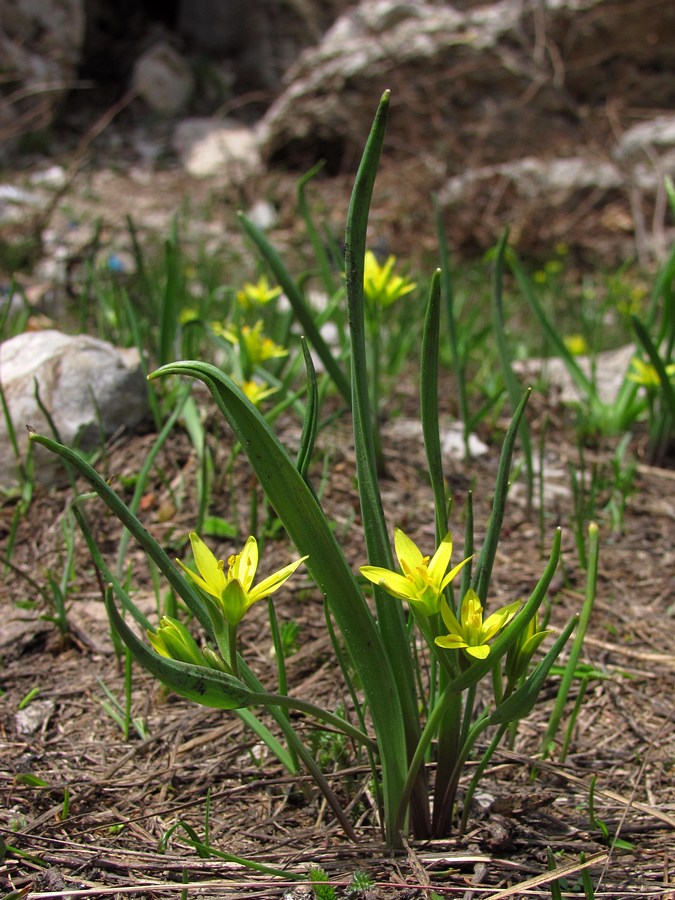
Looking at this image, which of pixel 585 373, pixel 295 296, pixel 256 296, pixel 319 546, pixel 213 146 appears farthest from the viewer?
pixel 213 146

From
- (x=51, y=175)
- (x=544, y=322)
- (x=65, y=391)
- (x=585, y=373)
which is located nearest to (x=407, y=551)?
(x=65, y=391)

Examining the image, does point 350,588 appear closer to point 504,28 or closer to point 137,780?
point 137,780

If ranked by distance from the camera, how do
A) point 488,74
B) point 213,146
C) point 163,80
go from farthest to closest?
point 163,80 → point 213,146 → point 488,74

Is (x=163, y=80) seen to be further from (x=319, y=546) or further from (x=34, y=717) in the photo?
(x=319, y=546)

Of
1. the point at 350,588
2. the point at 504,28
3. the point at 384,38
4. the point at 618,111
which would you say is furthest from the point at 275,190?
the point at 350,588

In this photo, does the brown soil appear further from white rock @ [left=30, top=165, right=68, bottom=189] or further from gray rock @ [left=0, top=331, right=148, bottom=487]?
white rock @ [left=30, top=165, right=68, bottom=189]

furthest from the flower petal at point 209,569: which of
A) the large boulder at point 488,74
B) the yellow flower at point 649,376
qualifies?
the large boulder at point 488,74
